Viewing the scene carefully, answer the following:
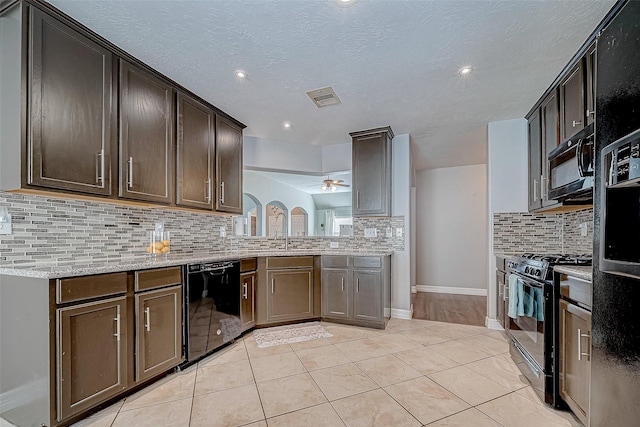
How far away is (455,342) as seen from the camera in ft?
9.91

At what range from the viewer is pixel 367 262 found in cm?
345

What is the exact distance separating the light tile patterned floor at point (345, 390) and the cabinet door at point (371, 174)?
5.39 ft

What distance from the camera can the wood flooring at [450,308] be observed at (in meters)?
3.91

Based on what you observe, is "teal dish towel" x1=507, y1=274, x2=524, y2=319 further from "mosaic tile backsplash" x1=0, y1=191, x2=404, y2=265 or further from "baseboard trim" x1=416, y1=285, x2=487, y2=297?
"baseboard trim" x1=416, y1=285, x2=487, y2=297

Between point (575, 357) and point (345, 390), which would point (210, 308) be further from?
point (575, 357)

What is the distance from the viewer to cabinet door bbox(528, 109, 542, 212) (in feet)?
10.0

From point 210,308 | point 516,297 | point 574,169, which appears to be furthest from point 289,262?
point 574,169

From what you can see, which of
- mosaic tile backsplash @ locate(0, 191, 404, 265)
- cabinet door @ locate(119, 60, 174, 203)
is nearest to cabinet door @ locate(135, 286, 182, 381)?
mosaic tile backsplash @ locate(0, 191, 404, 265)

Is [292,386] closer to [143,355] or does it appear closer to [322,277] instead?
[143,355]

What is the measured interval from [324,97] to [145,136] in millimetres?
1653

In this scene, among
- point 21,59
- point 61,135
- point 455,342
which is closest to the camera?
point 21,59

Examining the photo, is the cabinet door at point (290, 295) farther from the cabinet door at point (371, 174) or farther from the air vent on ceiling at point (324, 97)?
the air vent on ceiling at point (324, 97)

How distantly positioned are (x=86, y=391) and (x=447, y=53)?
3269 mm

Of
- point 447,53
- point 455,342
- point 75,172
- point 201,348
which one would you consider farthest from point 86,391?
point 447,53
